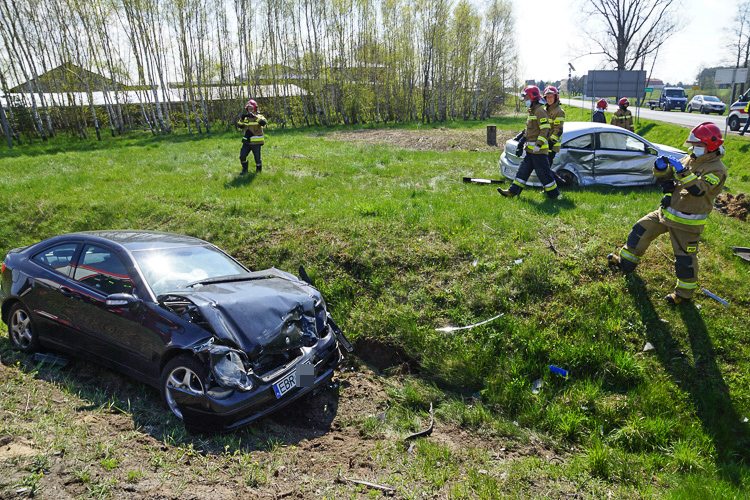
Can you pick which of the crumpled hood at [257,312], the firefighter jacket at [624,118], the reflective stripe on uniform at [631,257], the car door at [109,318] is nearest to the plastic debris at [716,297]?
the reflective stripe on uniform at [631,257]

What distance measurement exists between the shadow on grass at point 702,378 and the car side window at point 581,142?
4.84 meters

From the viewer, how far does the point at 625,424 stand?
13.8ft

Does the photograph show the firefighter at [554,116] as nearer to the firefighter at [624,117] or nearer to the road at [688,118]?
the firefighter at [624,117]

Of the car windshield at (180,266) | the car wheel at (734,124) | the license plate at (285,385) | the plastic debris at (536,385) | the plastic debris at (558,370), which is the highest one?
the car wheel at (734,124)

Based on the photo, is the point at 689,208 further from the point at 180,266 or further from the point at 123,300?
the point at 123,300

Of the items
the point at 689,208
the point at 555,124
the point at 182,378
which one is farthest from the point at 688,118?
the point at 182,378

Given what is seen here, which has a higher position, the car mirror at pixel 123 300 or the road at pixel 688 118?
the road at pixel 688 118

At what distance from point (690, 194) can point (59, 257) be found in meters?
7.23

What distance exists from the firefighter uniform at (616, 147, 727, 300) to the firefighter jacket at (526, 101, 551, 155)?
126 inches

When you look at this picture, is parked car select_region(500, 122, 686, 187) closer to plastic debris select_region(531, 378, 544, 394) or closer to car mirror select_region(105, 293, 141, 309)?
plastic debris select_region(531, 378, 544, 394)

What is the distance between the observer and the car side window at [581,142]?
31.8 ft

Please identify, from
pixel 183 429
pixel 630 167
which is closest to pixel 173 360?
pixel 183 429

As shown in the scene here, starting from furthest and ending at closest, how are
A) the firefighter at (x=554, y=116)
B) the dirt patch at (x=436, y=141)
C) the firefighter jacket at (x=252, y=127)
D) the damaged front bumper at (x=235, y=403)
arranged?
the dirt patch at (x=436, y=141), the firefighter jacket at (x=252, y=127), the firefighter at (x=554, y=116), the damaged front bumper at (x=235, y=403)

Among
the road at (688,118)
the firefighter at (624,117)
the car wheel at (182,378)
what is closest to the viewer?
the car wheel at (182,378)
